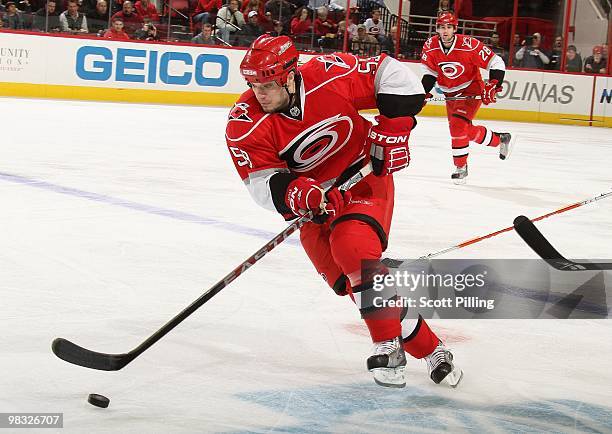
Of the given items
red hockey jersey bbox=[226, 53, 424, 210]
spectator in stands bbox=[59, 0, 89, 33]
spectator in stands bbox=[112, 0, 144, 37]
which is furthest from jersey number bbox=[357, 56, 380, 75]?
spectator in stands bbox=[112, 0, 144, 37]

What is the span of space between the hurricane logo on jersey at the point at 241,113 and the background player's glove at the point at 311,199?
0.74 ft

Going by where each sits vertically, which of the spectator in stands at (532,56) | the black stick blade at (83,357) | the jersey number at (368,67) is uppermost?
the jersey number at (368,67)

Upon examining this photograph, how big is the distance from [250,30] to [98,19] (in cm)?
205

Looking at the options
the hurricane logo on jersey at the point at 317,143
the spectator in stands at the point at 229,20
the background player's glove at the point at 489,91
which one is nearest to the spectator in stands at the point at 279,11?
the spectator in stands at the point at 229,20

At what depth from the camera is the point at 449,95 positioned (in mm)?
7367

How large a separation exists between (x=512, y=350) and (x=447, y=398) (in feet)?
1.63

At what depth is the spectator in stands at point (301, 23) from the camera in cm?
1300

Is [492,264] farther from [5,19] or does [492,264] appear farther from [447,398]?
[5,19]

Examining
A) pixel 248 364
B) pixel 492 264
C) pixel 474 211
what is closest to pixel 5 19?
pixel 474 211

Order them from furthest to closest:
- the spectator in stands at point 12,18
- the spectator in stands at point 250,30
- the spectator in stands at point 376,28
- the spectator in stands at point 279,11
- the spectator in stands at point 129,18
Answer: the spectator in stands at point 376,28 < the spectator in stands at point 279,11 < the spectator in stands at point 250,30 < the spectator in stands at point 129,18 < the spectator in stands at point 12,18

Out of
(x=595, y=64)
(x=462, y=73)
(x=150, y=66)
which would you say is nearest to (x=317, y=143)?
(x=462, y=73)

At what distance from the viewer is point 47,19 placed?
11602mm

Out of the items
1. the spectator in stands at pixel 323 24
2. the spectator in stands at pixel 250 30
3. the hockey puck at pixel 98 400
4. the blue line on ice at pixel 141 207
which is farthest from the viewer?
the spectator in stands at pixel 323 24

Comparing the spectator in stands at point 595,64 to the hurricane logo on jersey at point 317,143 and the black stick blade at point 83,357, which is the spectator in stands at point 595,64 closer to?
the hurricane logo on jersey at point 317,143
